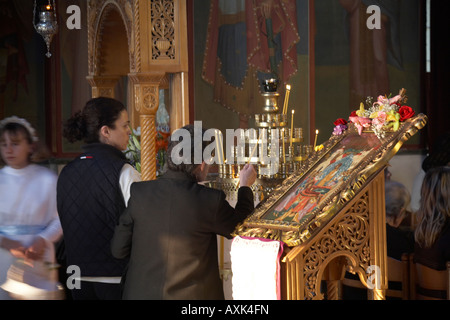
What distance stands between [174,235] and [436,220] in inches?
74.8

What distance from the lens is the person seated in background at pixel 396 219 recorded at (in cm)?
441

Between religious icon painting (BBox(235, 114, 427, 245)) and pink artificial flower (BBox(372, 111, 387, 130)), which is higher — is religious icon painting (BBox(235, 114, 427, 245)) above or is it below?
below

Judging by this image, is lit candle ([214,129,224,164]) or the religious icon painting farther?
lit candle ([214,129,224,164])

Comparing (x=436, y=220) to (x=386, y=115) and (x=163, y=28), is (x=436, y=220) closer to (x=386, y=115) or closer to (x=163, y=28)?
(x=386, y=115)

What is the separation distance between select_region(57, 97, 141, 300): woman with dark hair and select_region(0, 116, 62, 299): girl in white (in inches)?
11.1

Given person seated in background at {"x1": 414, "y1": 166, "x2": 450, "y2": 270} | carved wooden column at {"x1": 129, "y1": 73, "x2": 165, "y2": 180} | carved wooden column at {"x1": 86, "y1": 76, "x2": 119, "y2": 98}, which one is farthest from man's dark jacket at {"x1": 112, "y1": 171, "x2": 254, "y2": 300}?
carved wooden column at {"x1": 86, "y1": 76, "x2": 119, "y2": 98}

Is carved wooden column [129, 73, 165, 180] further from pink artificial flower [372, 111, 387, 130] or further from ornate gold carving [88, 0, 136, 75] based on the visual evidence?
pink artificial flower [372, 111, 387, 130]

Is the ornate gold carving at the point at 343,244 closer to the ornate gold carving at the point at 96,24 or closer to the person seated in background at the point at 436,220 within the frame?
the person seated in background at the point at 436,220

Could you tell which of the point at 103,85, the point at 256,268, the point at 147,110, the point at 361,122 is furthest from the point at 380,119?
the point at 103,85

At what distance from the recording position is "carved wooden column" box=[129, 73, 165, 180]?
4.72 metres

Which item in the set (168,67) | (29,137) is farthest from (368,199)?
(168,67)

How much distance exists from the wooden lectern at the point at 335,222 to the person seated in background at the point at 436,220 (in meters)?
0.96

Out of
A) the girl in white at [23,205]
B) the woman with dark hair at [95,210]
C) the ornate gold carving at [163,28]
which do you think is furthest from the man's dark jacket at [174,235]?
the ornate gold carving at [163,28]

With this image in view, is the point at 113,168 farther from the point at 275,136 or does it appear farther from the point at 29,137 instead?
the point at 275,136
